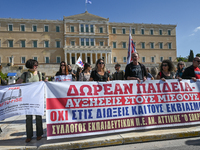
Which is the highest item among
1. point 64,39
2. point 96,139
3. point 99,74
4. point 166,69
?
point 64,39

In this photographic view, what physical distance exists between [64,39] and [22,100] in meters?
39.8

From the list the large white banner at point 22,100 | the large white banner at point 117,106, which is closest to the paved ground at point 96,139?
the large white banner at point 117,106

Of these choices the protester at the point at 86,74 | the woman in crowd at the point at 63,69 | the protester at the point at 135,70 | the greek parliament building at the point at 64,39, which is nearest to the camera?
the protester at the point at 135,70

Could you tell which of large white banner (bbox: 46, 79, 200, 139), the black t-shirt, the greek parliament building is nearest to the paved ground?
large white banner (bbox: 46, 79, 200, 139)

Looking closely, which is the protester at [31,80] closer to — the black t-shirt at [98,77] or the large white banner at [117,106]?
the large white banner at [117,106]

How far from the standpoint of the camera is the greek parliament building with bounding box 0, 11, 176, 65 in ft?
130

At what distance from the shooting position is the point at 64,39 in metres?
41.4

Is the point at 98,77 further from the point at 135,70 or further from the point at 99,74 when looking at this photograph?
the point at 135,70

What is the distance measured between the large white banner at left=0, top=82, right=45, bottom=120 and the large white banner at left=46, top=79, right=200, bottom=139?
0.72 ft

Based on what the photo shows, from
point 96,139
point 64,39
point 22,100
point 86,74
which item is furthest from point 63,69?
point 64,39

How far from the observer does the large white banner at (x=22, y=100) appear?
11.1 ft

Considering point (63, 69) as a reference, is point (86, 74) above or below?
below

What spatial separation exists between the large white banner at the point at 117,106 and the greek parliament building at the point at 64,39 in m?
37.4

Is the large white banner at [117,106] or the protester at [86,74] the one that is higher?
the protester at [86,74]
